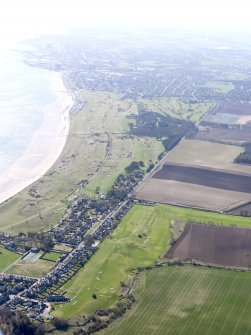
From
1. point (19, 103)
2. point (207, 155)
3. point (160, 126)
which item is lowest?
point (207, 155)

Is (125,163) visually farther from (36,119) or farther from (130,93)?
(130,93)

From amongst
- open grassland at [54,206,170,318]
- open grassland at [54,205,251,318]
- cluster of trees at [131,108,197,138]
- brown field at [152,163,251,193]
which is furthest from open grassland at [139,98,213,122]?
open grassland at [54,206,170,318]

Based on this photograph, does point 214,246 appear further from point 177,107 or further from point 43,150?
point 177,107

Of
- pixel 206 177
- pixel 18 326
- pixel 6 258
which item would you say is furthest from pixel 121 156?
pixel 18 326

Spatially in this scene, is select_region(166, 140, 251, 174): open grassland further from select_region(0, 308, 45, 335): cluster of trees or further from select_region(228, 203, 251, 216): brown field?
select_region(0, 308, 45, 335): cluster of trees

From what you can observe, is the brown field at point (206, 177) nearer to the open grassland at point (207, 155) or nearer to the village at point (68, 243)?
the open grassland at point (207, 155)

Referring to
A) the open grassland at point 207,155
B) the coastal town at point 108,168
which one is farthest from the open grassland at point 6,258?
the open grassland at point 207,155
